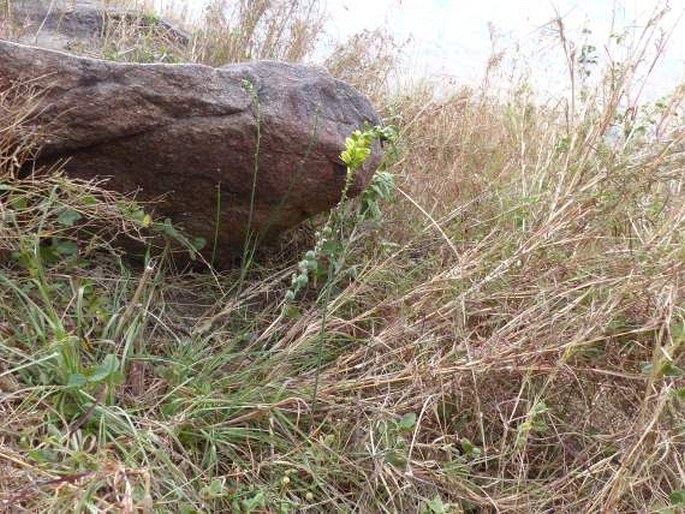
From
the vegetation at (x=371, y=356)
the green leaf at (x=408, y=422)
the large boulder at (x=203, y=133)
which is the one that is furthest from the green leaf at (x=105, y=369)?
the green leaf at (x=408, y=422)

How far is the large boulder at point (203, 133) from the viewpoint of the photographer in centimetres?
231

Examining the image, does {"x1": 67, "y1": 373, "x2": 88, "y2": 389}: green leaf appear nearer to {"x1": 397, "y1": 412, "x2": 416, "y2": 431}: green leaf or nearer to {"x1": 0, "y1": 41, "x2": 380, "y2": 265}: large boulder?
{"x1": 0, "y1": 41, "x2": 380, "y2": 265}: large boulder

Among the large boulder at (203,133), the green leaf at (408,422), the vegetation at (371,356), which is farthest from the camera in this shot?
the large boulder at (203,133)

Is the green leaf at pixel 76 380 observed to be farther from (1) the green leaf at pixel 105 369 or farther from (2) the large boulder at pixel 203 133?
(2) the large boulder at pixel 203 133

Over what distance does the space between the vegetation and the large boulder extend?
108mm

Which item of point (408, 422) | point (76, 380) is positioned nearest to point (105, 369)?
point (76, 380)

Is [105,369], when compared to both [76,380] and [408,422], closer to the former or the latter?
[76,380]

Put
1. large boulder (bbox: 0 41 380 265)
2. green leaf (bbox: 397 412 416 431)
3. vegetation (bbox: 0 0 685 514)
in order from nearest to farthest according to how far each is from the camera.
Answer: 1. vegetation (bbox: 0 0 685 514)
2. green leaf (bbox: 397 412 416 431)
3. large boulder (bbox: 0 41 380 265)

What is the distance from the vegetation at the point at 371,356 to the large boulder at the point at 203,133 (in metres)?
0.11

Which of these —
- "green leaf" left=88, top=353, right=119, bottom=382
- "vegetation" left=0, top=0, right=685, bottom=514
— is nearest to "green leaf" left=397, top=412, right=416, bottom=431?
"vegetation" left=0, top=0, right=685, bottom=514

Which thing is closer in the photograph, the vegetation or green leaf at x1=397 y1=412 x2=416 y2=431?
the vegetation

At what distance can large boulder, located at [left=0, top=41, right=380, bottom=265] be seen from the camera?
2.31 meters

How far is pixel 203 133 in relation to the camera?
243cm

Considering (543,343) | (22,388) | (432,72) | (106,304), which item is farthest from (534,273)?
(432,72)
